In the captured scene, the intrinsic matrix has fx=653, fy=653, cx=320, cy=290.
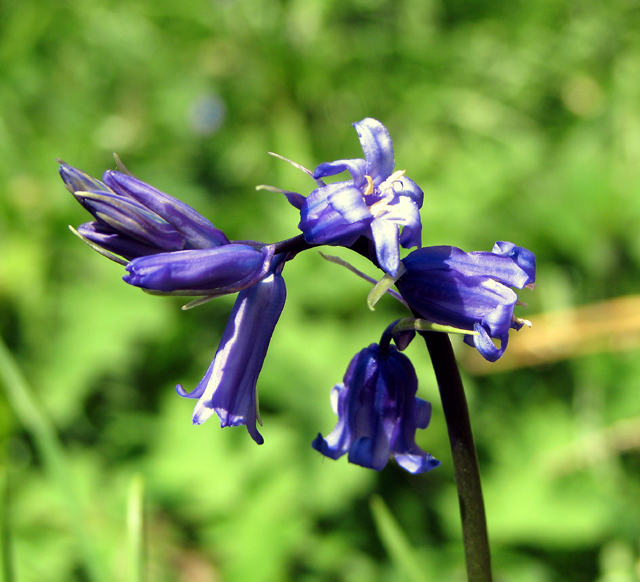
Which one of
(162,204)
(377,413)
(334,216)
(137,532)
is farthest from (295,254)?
(137,532)

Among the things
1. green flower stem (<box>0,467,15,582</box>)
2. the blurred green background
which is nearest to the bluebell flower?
Result: green flower stem (<box>0,467,15,582</box>)

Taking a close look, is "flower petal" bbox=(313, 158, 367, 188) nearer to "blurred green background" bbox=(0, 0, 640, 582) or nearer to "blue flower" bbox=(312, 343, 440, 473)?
"blue flower" bbox=(312, 343, 440, 473)

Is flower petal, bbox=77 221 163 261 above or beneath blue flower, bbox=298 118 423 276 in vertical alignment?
beneath

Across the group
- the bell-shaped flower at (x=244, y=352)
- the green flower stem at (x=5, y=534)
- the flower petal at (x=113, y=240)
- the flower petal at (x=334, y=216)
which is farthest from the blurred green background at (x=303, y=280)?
the flower petal at (x=334, y=216)

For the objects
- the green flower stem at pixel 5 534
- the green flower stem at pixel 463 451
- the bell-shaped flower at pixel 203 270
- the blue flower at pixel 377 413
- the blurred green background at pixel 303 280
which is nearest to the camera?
the bell-shaped flower at pixel 203 270

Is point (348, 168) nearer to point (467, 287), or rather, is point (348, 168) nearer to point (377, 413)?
point (467, 287)

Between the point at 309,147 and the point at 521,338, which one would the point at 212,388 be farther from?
the point at 309,147

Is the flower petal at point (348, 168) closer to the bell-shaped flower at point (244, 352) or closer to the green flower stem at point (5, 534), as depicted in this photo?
the bell-shaped flower at point (244, 352)
